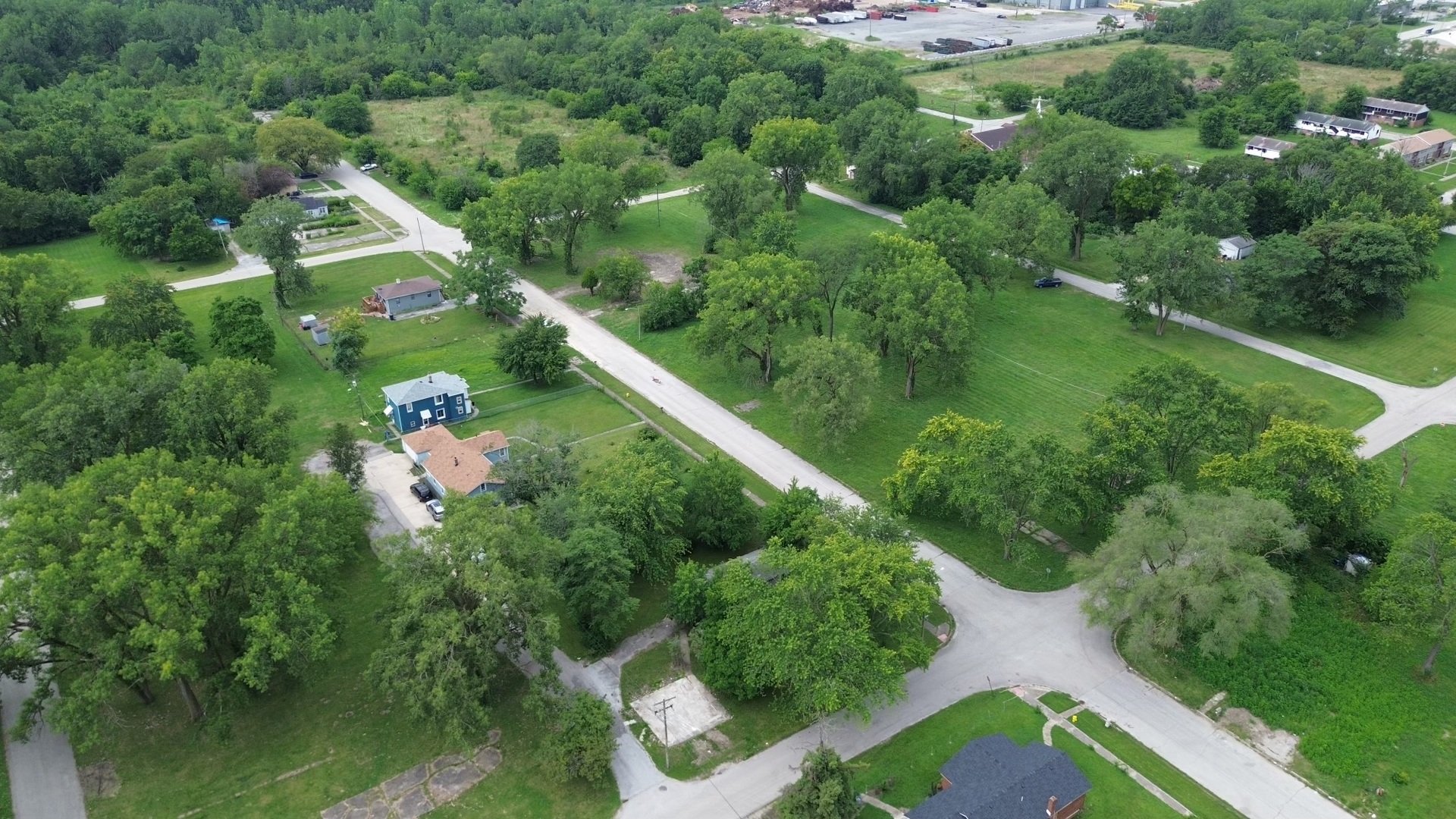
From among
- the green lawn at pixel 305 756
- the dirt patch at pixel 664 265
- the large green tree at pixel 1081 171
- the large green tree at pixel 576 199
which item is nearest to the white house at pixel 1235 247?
the large green tree at pixel 1081 171

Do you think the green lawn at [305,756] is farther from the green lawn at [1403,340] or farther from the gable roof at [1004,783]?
the green lawn at [1403,340]

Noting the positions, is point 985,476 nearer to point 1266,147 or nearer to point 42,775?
point 42,775

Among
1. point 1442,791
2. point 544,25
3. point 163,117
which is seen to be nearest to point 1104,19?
point 544,25

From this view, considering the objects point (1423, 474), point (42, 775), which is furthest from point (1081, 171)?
point (42, 775)

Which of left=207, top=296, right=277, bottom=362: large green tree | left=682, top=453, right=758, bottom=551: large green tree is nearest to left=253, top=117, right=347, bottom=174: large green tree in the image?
left=207, top=296, right=277, bottom=362: large green tree

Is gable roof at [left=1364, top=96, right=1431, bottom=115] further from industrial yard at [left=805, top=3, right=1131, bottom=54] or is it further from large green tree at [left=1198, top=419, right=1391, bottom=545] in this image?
large green tree at [left=1198, top=419, right=1391, bottom=545]
